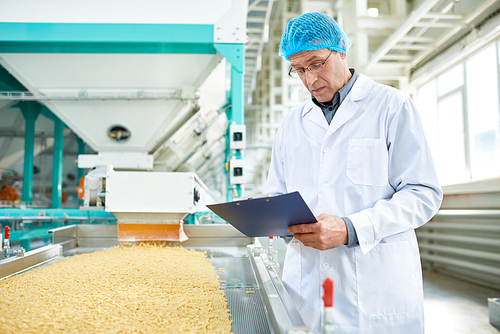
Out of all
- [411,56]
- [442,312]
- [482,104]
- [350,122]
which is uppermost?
[411,56]

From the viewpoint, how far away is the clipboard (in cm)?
76

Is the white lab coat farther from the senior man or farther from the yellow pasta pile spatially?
the yellow pasta pile

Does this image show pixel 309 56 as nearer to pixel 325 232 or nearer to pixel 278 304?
pixel 325 232

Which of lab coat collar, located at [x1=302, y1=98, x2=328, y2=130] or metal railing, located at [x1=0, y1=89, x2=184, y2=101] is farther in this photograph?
metal railing, located at [x1=0, y1=89, x2=184, y2=101]

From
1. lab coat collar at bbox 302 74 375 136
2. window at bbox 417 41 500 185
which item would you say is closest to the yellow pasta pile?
lab coat collar at bbox 302 74 375 136

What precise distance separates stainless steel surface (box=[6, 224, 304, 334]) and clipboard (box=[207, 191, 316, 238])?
184 mm

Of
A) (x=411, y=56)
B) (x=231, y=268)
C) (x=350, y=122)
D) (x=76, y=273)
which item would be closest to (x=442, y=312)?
(x=231, y=268)

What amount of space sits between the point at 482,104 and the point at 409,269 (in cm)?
363

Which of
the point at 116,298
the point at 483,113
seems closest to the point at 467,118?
the point at 483,113

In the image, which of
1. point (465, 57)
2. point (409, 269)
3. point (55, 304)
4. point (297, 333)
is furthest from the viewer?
point (465, 57)

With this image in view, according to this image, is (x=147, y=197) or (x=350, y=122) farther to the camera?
(x=147, y=197)

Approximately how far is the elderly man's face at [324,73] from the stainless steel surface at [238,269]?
0.61m

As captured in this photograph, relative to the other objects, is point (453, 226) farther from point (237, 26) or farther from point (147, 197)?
point (147, 197)

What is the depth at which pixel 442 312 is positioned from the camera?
2811 millimetres
